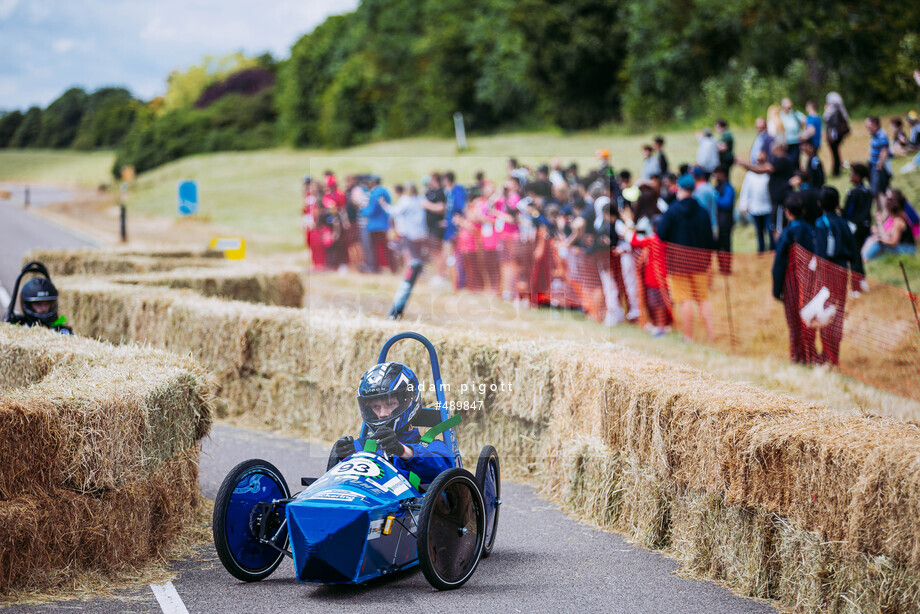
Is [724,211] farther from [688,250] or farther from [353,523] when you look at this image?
[353,523]

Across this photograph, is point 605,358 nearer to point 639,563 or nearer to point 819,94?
point 639,563

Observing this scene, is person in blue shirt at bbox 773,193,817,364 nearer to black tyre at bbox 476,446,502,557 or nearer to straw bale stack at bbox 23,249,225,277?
black tyre at bbox 476,446,502,557

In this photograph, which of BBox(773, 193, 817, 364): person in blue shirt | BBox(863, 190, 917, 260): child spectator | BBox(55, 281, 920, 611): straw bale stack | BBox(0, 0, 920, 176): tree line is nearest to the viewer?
BBox(55, 281, 920, 611): straw bale stack

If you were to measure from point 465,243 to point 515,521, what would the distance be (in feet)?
40.1

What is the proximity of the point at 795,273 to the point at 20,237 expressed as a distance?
2875cm

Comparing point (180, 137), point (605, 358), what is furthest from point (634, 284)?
point (180, 137)

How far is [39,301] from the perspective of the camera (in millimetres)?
10273

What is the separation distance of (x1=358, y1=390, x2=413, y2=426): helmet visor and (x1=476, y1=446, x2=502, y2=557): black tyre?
2.51ft

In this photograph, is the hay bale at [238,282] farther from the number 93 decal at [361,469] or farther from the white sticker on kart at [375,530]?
the white sticker on kart at [375,530]

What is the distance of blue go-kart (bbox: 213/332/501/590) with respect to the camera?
573 centimetres

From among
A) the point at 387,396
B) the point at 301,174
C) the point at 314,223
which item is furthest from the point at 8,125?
the point at 387,396

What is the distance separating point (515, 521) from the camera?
787 cm

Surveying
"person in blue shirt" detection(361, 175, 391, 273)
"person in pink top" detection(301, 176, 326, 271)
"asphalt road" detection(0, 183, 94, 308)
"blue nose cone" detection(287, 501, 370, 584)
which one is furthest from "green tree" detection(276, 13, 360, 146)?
"blue nose cone" detection(287, 501, 370, 584)

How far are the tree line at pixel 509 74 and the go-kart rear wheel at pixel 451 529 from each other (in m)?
25.1
